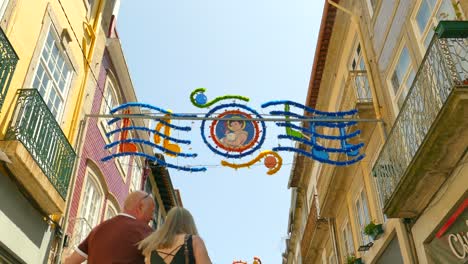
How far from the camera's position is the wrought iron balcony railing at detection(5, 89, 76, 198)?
7.98 meters

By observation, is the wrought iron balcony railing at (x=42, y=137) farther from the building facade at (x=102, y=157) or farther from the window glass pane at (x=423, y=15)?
the window glass pane at (x=423, y=15)

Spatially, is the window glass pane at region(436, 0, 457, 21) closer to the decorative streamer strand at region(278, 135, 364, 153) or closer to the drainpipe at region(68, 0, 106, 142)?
the decorative streamer strand at region(278, 135, 364, 153)

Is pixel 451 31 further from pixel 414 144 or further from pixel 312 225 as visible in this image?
pixel 312 225

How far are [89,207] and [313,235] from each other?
26.2 ft

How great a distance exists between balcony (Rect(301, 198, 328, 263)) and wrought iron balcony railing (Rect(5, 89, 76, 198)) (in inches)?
337

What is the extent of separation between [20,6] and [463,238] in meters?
7.88

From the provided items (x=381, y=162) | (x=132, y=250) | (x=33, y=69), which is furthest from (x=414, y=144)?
(x=33, y=69)

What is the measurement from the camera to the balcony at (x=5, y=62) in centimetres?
714

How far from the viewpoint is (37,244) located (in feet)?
29.3

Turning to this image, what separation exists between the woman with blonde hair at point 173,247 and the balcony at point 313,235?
1248 centimetres

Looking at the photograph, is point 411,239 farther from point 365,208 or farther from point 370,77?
point 370,77

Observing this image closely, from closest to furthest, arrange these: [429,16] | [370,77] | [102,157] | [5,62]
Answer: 1. [5,62]
2. [429,16]
3. [370,77]
4. [102,157]

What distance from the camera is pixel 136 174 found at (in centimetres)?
1752

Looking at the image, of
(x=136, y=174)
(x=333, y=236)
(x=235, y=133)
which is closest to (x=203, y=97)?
(x=235, y=133)
